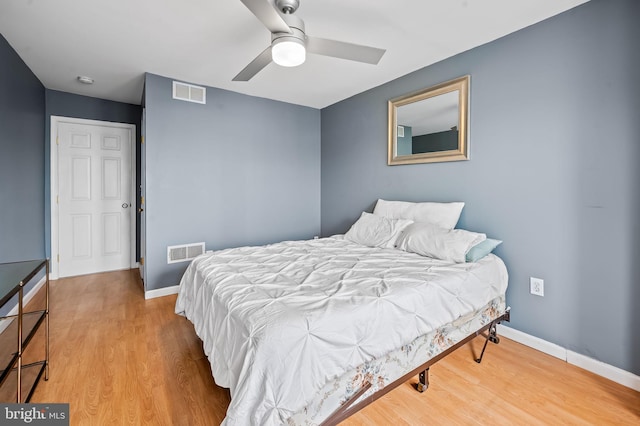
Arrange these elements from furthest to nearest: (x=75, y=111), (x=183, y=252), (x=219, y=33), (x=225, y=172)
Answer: (x=75, y=111)
(x=225, y=172)
(x=183, y=252)
(x=219, y=33)

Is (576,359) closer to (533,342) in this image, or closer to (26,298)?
(533,342)

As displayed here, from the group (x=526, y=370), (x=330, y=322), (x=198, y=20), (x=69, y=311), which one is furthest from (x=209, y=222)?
(x=526, y=370)

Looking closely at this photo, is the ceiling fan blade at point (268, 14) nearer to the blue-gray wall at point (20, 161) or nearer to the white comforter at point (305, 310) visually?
the white comforter at point (305, 310)

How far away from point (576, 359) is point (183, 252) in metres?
3.73

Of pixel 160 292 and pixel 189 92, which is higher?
pixel 189 92

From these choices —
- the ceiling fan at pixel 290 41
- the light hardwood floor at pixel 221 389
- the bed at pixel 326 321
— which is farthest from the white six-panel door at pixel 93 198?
the ceiling fan at pixel 290 41

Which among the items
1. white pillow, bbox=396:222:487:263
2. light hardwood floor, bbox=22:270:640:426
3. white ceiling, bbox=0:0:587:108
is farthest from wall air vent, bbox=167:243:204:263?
white pillow, bbox=396:222:487:263

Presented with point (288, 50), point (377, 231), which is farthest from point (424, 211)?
point (288, 50)

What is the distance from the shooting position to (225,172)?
12.5 feet

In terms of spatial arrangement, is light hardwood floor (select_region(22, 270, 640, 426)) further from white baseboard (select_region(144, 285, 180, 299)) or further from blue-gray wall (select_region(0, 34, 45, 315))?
blue-gray wall (select_region(0, 34, 45, 315))

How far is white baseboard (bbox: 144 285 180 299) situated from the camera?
3.29 metres

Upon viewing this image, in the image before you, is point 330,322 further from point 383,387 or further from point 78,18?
point 78,18

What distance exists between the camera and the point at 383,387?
155 cm

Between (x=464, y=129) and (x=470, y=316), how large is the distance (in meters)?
1.63
